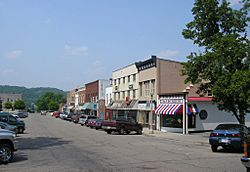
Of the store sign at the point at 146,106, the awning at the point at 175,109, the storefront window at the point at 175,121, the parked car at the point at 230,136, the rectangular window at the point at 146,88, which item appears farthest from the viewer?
the rectangular window at the point at 146,88

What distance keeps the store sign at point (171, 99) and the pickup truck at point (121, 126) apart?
4605 millimetres

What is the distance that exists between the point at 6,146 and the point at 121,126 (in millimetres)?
20948

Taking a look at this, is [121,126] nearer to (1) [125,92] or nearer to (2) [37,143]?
(2) [37,143]

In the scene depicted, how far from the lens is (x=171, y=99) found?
36.7 metres

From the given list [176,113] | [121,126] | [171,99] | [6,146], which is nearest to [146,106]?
[171,99]

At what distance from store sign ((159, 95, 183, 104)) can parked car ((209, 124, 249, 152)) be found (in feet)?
53.6

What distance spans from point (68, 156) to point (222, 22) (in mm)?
16878

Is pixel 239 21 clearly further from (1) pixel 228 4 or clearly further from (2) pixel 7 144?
(2) pixel 7 144

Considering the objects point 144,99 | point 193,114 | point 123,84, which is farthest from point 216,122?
point 123,84

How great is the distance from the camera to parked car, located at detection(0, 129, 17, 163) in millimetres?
12875

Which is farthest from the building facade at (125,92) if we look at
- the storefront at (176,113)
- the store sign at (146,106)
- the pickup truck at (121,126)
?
the pickup truck at (121,126)

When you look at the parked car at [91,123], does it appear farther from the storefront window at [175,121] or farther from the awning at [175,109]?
the awning at [175,109]

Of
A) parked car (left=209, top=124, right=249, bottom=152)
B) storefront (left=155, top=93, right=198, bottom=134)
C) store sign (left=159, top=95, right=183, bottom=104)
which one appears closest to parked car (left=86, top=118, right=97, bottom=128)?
storefront (left=155, top=93, right=198, bottom=134)

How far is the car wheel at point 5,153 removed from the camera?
507 inches
